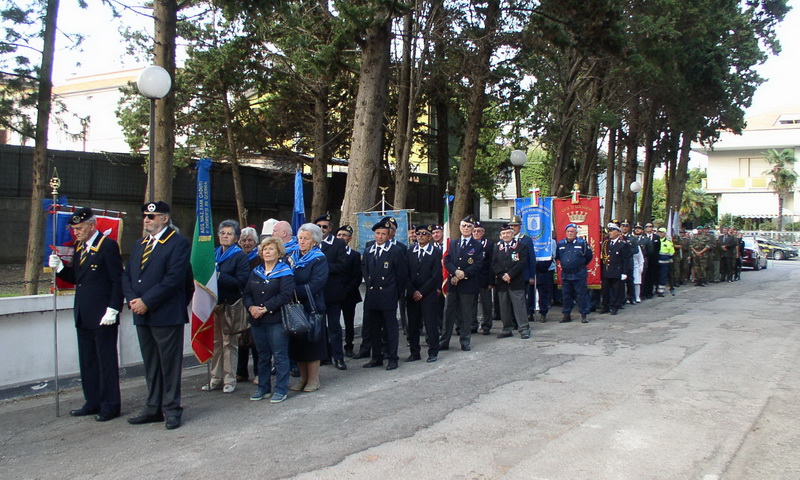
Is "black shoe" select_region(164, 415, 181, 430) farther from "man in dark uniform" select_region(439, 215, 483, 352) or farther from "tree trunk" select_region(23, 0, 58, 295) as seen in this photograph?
"tree trunk" select_region(23, 0, 58, 295)

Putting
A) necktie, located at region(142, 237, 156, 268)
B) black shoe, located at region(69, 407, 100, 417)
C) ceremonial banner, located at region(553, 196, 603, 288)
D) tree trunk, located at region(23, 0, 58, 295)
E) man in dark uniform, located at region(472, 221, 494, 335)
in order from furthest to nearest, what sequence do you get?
1. ceremonial banner, located at region(553, 196, 603, 288)
2. tree trunk, located at region(23, 0, 58, 295)
3. man in dark uniform, located at region(472, 221, 494, 335)
4. black shoe, located at region(69, 407, 100, 417)
5. necktie, located at region(142, 237, 156, 268)

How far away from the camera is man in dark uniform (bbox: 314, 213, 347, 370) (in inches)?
347

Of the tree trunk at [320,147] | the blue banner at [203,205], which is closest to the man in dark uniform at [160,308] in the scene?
the blue banner at [203,205]

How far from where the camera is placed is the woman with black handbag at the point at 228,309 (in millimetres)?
7648

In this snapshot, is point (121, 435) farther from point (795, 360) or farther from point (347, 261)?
point (795, 360)

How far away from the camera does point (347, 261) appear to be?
9.01 meters

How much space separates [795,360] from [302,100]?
1609 cm

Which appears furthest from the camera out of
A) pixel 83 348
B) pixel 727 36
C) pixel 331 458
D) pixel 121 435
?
pixel 727 36

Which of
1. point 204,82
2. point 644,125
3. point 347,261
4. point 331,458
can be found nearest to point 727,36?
point 644,125

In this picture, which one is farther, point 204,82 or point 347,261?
point 204,82

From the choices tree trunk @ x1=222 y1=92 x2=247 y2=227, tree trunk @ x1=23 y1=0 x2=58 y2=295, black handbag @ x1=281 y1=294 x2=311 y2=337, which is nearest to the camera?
black handbag @ x1=281 y1=294 x2=311 y2=337

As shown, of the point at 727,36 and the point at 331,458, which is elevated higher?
the point at 727,36

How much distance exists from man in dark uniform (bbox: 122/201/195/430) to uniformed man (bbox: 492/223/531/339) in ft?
20.6

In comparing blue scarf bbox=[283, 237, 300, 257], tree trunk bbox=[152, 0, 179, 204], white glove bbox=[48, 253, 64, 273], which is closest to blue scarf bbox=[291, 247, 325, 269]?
blue scarf bbox=[283, 237, 300, 257]
